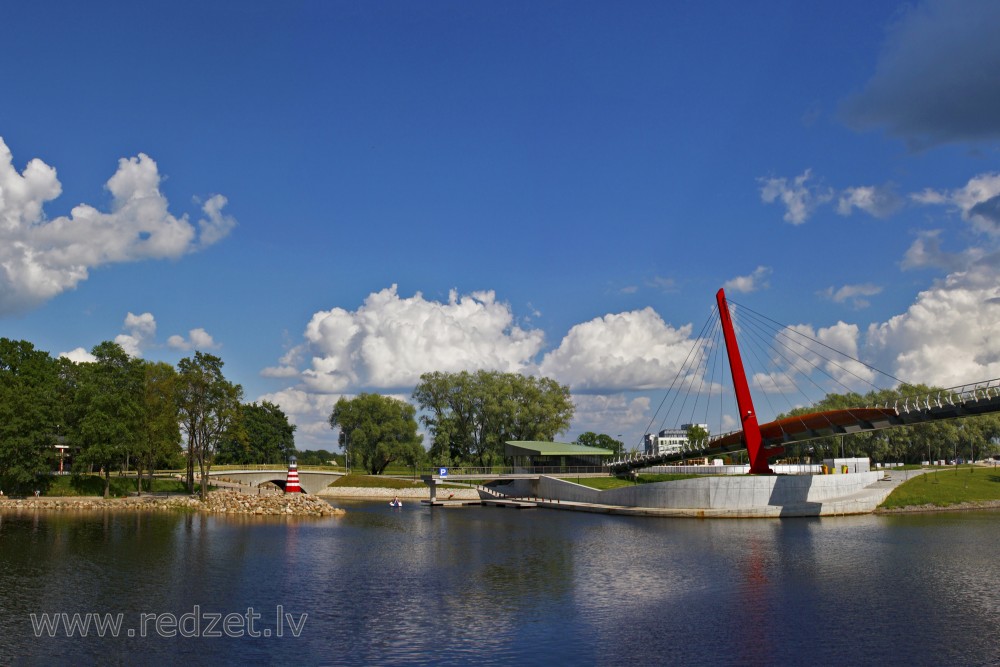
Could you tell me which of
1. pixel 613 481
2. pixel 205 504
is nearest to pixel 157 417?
pixel 205 504

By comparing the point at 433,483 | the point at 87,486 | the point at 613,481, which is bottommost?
the point at 433,483

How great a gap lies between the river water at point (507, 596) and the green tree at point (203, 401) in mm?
27143

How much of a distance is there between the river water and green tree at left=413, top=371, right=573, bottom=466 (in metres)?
57.8

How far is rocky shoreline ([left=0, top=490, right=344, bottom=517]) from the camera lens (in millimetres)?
77562

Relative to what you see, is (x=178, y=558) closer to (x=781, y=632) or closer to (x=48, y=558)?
(x=48, y=558)

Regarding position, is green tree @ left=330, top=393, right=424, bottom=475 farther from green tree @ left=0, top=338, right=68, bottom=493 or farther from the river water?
the river water

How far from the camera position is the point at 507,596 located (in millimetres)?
33375

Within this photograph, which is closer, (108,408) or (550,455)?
(108,408)

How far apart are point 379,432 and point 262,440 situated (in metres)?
51.3

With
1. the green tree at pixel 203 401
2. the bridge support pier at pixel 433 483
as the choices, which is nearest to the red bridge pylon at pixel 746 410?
the bridge support pier at pixel 433 483

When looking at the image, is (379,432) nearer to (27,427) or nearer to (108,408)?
(108,408)

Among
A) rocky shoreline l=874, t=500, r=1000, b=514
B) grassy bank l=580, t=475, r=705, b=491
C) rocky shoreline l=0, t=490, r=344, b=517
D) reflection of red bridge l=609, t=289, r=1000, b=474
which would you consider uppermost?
reflection of red bridge l=609, t=289, r=1000, b=474

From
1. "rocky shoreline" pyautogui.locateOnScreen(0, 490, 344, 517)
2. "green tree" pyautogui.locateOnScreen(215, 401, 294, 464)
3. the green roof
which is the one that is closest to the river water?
"rocky shoreline" pyautogui.locateOnScreen(0, 490, 344, 517)

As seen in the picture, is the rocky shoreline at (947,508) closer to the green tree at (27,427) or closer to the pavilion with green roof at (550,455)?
the pavilion with green roof at (550,455)
